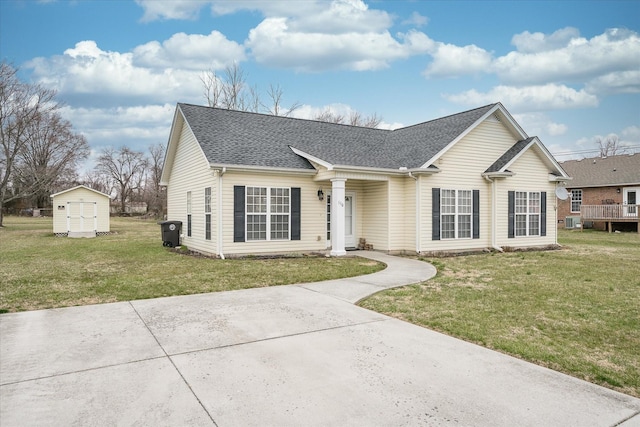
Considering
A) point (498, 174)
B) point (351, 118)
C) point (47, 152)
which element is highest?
point (351, 118)

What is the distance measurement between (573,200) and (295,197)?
86.6ft

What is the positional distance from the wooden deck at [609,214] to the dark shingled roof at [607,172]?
2.32m

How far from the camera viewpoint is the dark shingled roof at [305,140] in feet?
43.2

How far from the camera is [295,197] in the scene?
43.7 ft

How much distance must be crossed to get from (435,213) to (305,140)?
216 inches

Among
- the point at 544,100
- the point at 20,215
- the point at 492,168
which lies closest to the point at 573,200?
the point at 544,100

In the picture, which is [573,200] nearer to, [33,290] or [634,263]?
[634,263]

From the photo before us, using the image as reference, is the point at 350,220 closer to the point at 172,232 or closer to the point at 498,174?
the point at 498,174

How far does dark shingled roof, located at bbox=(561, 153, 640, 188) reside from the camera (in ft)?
90.1

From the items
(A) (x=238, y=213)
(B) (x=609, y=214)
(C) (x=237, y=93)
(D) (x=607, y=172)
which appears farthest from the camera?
(C) (x=237, y=93)

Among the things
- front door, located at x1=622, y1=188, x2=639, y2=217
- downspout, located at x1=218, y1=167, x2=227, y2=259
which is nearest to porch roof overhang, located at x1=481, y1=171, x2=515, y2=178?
downspout, located at x1=218, y1=167, x2=227, y2=259

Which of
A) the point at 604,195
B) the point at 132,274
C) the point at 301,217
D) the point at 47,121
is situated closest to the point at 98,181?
the point at 47,121

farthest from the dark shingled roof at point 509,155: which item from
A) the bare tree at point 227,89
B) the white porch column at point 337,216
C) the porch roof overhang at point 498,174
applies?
the bare tree at point 227,89

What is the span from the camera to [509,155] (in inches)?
A: 596
